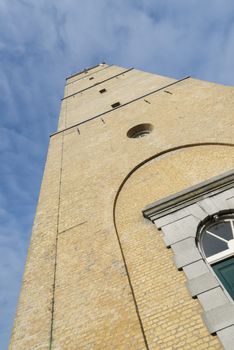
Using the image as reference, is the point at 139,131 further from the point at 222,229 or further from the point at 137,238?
the point at 222,229

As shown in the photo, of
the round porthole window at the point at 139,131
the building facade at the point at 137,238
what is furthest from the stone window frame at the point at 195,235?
the round porthole window at the point at 139,131

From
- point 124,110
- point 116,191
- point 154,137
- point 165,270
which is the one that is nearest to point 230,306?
point 165,270

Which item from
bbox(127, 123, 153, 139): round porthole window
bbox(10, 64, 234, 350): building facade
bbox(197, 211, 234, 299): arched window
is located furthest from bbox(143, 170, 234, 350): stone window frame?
bbox(127, 123, 153, 139): round porthole window

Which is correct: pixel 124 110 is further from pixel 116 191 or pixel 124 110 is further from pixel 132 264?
pixel 132 264

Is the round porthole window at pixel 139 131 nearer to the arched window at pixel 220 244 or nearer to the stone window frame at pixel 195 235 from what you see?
the stone window frame at pixel 195 235

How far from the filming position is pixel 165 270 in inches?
228

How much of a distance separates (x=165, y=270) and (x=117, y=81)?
13.1 meters

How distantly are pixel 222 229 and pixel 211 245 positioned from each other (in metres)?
0.41

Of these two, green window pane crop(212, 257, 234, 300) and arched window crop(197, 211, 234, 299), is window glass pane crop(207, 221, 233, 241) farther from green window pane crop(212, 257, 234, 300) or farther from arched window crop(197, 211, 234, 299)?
green window pane crop(212, 257, 234, 300)

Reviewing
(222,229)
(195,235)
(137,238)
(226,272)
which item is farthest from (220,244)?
(137,238)

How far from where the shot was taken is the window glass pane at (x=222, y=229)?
6.17m

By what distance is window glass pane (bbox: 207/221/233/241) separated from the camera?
6.17m

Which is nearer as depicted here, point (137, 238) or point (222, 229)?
point (222, 229)

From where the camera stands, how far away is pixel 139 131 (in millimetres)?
10953
